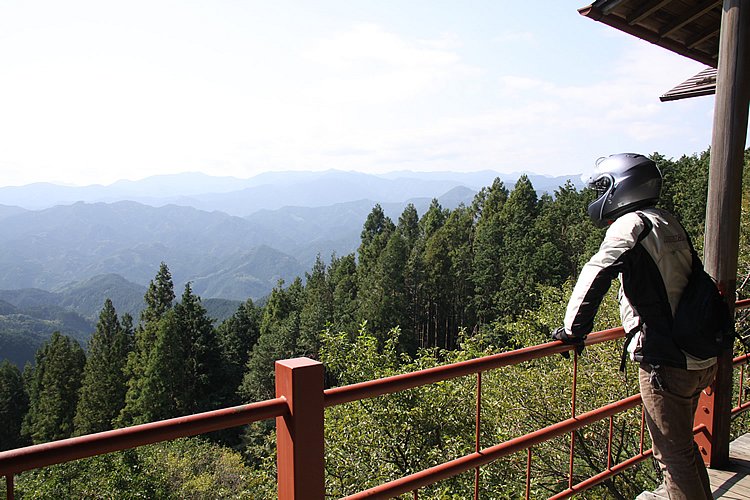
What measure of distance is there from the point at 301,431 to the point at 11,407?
52.3 meters

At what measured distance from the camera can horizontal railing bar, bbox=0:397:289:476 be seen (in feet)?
4.57

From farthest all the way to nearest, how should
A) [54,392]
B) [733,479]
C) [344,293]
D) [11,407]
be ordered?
1. [344,293]
2. [11,407]
3. [54,392]
4. [733,479]

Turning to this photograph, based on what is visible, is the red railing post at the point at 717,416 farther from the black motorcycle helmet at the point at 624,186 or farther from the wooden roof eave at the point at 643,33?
the wooden roof eave at the point at 643,33

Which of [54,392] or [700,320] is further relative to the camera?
[54,392]

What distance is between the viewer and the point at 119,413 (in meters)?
38.2

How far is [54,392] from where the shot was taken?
39.3 meters

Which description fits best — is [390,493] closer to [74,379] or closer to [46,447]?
[46,447]

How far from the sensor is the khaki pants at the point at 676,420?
261 cm

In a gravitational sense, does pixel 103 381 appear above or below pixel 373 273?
below

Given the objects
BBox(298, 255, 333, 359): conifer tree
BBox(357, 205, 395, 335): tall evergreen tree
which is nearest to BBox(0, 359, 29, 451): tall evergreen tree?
BBox(298, 255, 333, 359): conifer tree

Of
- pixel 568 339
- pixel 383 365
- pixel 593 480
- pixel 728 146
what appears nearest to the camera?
pixel 568 339

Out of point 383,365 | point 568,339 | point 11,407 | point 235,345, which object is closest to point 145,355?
point 235,345

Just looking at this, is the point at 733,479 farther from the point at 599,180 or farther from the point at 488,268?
the point at 488,268

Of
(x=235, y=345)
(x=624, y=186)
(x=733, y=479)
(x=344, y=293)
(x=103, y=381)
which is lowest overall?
(x=235, y=345)
